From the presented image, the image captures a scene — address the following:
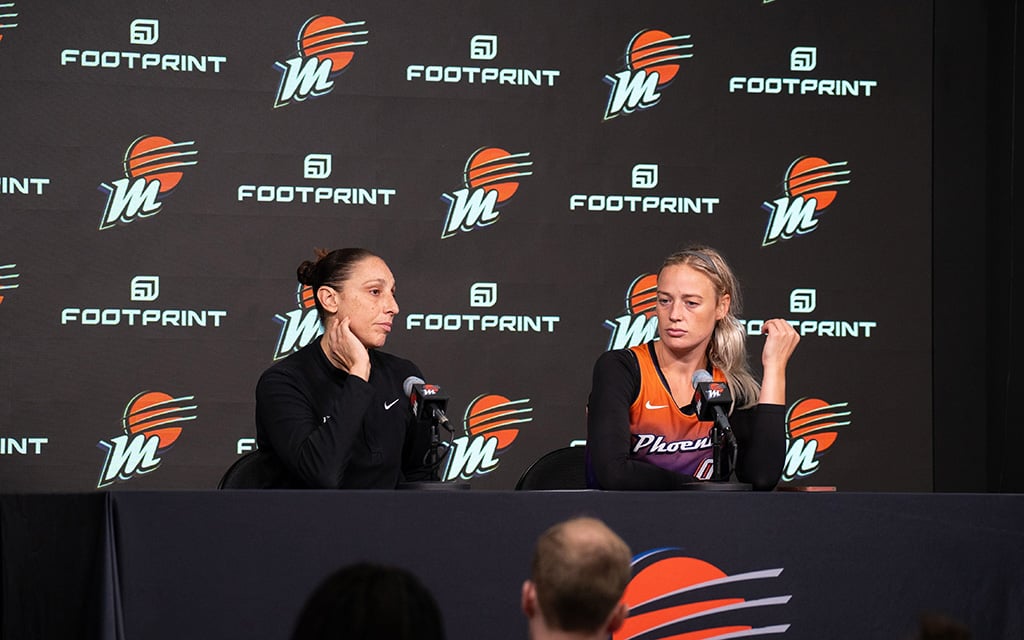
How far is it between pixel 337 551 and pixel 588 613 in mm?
916

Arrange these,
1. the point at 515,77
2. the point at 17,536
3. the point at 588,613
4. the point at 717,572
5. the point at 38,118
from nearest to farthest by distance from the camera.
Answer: the point at 588,613 → the point at 17,536 → the point at 717,572 → the point at 38,118 → the point at 515,77

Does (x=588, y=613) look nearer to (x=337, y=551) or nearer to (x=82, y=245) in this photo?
(x=337, y=551)

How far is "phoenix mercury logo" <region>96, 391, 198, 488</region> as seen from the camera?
467 cm

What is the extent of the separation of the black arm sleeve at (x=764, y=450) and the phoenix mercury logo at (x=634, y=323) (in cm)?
191

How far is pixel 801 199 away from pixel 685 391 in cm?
215

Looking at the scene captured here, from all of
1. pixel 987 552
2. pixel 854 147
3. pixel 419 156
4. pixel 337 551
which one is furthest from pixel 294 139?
pixel 987 552

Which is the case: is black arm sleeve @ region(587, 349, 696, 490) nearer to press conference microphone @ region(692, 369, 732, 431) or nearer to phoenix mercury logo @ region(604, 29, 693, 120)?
press conference microphone @ region(692, 369, 732, 431)

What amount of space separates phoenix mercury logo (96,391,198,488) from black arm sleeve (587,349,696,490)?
221 cm

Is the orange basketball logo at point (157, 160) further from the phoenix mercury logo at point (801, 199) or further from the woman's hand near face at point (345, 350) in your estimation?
the phoenix mercury logo at point (801, 199)

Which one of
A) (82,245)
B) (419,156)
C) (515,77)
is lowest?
(82,245)

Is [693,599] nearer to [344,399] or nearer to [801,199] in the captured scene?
Answer: [344,399]

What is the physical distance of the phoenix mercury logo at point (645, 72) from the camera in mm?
5055

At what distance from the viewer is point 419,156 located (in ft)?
16.2

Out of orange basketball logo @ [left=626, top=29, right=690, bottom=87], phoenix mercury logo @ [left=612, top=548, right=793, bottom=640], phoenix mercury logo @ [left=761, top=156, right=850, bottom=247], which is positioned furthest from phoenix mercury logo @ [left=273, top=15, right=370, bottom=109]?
phoenix mercury logo @ [left=612, top=548, right=793, bottom=640]
